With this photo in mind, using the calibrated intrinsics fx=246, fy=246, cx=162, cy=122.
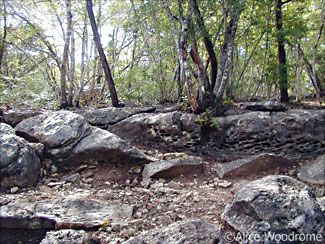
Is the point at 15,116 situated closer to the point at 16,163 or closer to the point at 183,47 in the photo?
the point at 16,163

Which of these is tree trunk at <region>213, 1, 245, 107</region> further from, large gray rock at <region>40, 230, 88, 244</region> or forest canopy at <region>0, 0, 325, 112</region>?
large gray rock at <region>40, 230, 88, 244</region>

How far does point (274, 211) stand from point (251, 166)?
2.29 meters

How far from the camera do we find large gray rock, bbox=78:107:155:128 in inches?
225

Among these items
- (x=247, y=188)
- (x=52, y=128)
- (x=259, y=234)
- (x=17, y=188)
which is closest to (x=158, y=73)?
(x=52, y=128)

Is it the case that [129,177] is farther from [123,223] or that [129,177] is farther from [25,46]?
[25,46]

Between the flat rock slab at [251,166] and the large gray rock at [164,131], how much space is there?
98 cm

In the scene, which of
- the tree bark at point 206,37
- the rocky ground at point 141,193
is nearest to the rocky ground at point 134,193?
the rocky ground at point 141,193

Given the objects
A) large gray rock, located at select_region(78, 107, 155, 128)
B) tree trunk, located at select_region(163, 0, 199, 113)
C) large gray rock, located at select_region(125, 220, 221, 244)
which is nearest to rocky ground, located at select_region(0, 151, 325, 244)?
large gray rock, located at select_region(125, 220, 221, 244)

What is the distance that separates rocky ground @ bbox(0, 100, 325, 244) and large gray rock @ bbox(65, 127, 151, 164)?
0.10m

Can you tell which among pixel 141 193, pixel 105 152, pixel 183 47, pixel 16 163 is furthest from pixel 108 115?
pixel 141 193

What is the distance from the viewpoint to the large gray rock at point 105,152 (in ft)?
13.8

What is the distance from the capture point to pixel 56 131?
14.4 ft

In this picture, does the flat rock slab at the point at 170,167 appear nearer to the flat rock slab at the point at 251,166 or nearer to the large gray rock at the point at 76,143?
the large gray rock at the point at 76,143

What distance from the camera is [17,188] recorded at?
3.41 metres
